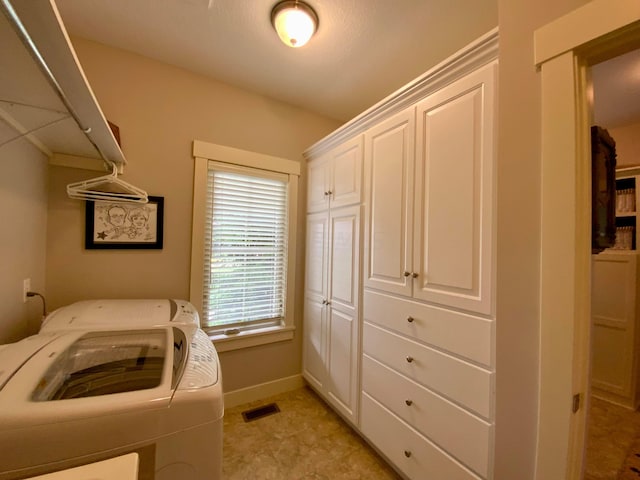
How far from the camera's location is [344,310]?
6.35ft

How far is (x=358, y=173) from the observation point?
6.03 feet

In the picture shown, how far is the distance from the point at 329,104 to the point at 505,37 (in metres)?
1.67

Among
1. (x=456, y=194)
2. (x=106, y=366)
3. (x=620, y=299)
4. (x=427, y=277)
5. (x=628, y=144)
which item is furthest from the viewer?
(x=628, y=144)

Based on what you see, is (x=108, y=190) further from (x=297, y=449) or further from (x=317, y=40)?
(x=297, y=449)

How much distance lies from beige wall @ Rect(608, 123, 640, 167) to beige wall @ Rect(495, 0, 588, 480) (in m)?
2.60

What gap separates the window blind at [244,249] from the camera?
6.99ft

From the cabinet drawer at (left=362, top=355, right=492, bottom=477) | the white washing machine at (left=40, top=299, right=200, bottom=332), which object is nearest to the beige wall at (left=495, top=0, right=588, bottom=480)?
the cabinet drawer at (left=362, top=355, right=492, bottom=477)

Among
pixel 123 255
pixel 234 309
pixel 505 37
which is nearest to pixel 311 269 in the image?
pixel 234 309

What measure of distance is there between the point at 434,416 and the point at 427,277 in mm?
681

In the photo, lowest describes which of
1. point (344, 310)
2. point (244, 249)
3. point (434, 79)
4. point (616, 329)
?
point (616, 329)

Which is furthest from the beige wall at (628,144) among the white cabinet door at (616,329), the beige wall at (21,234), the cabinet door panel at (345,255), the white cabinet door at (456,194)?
the beige wall at (21,234)

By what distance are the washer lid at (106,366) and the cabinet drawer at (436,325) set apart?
1167mm

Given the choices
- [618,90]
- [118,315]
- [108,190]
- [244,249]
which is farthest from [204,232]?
[618,90]

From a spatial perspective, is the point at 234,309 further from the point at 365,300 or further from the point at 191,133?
the point at 191,133
